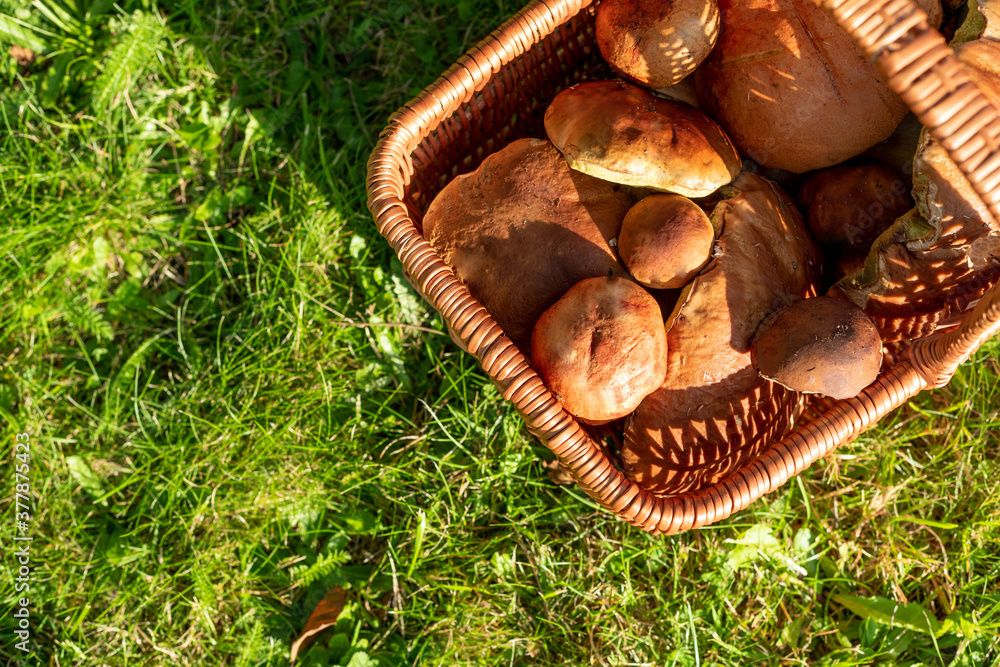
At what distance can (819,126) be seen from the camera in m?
2.28

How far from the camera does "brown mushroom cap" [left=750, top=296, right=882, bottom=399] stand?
2012mm

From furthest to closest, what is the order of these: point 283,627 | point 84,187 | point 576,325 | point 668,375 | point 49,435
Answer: point 84,187 < point 49,435 < point 283,627 < point 668,375 < point 576,325

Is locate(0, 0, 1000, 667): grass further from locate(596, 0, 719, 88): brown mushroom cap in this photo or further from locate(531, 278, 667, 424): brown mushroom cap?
locate(596, 0, 719, 88): brown mushroom cap

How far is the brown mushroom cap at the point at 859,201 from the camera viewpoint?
2332 millimetres

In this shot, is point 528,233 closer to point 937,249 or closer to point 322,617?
point 937,249

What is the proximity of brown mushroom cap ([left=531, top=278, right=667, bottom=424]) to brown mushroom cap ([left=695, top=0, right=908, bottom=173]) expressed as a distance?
828mm

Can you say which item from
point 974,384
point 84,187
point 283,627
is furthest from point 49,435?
point 974,384

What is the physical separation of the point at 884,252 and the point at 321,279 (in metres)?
2.39

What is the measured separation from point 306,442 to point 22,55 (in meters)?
2.60

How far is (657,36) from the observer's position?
7.50 ft

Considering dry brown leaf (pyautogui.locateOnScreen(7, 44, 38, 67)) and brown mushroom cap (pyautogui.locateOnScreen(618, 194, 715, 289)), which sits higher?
dry brown leaf (pyautogui.locateOnScreen(7, 44, 38, 67))

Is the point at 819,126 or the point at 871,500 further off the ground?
the point at 819,126

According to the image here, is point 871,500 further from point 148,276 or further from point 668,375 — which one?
point 148,276

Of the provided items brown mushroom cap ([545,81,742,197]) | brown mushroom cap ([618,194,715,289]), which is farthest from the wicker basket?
brown mushroom cap ([618,194,715,289])
